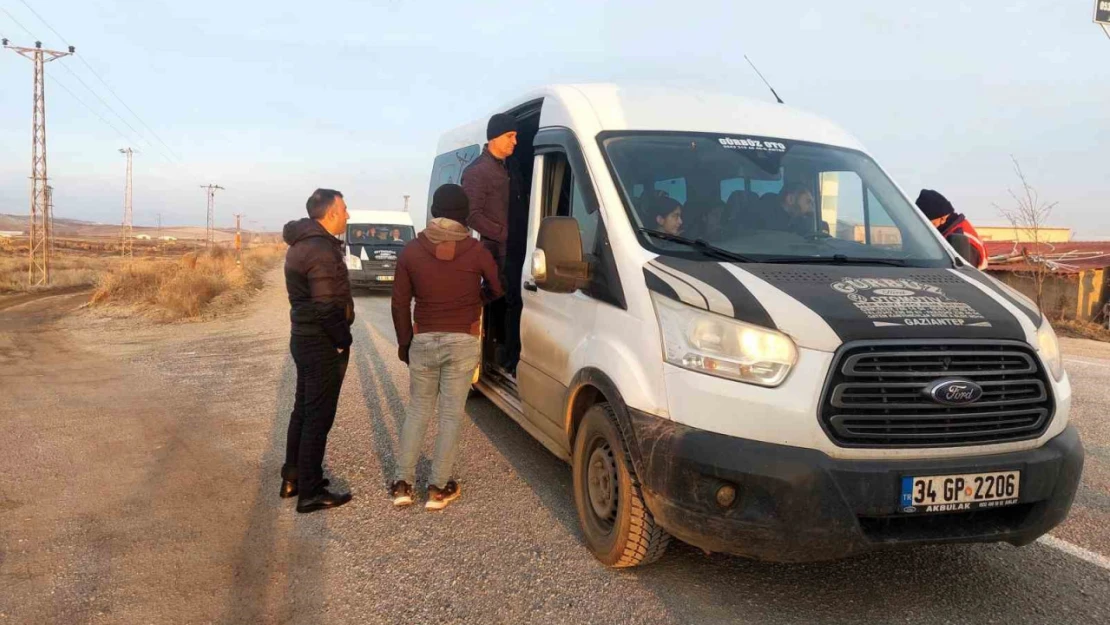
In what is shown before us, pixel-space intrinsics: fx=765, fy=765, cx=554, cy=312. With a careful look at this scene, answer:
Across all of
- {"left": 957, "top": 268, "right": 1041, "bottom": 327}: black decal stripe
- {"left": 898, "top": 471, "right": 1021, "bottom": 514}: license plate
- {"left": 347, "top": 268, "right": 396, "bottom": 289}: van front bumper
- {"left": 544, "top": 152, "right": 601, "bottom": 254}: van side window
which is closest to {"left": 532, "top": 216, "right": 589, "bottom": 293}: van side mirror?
{"left": 544, "top": 152, "right": 601, "bottom": 254}: van side window

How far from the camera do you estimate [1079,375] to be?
9305 millimetres

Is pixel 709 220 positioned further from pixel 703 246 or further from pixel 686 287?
pixel 686 287

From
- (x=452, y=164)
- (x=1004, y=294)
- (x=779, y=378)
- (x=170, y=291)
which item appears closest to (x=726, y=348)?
(x=779, y=378)

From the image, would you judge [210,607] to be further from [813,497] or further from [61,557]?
[813,497]

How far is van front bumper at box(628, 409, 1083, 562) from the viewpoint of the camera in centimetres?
293

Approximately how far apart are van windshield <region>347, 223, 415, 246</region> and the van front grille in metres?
19.9

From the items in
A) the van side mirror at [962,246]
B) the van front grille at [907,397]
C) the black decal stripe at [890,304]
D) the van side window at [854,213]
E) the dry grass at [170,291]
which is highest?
the van side window at [854,213]

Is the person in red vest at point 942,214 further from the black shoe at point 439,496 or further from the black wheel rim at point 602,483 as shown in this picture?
the black shoe at point 439,496

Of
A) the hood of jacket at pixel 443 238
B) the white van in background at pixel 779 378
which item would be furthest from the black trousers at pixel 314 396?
the white van in background at pixel 779 378

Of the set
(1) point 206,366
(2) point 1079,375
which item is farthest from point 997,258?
(1) point 206,366

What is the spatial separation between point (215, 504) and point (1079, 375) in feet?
31.7

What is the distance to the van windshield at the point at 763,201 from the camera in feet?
12.5

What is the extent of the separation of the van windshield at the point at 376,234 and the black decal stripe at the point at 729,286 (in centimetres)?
1920

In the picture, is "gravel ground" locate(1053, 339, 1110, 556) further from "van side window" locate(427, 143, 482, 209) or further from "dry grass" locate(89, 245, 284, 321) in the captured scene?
"dry grass" locate(89, 245, 284, 321)
